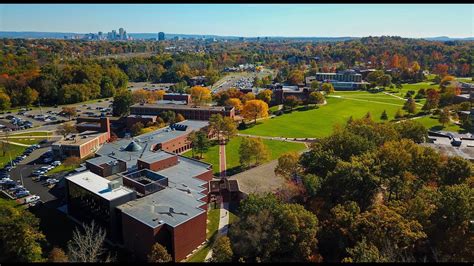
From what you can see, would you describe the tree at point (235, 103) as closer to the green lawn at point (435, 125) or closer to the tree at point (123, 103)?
the tree at point (123, 103)

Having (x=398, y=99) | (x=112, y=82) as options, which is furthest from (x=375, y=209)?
(x=112, y=82)

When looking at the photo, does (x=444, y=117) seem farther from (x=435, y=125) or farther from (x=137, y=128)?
(x=137, y=128)

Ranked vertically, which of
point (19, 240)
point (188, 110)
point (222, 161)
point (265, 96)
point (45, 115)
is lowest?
point (222, 161)

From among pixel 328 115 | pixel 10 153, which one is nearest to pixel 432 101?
pixel 328 115

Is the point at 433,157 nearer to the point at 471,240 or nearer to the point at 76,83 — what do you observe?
the point at 471,240

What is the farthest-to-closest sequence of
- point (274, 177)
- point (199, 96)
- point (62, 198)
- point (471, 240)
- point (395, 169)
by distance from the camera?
point (199, 96) → point (274, 177) → point (62, 198) → point (395, 169) → point (471, 240)

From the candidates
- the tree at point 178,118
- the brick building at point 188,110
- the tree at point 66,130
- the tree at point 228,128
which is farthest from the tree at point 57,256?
the brick building at point 188,110

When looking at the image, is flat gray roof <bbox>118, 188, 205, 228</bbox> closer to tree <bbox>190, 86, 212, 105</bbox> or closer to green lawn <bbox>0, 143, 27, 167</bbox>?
green lawn <bbox>0, 143, 27, 167</bbox>
